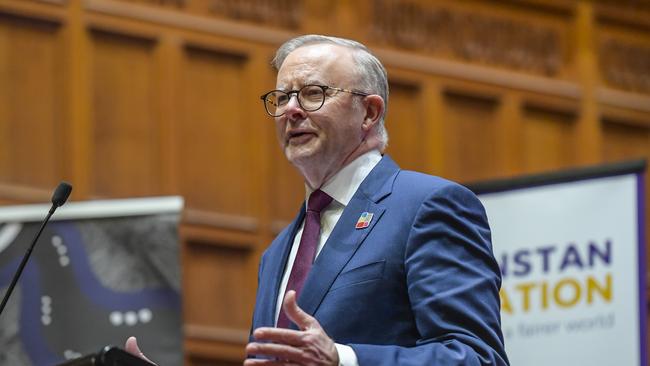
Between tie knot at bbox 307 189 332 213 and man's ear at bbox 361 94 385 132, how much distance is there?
208mm

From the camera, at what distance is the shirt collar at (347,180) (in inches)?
140

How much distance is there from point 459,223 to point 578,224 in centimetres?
350

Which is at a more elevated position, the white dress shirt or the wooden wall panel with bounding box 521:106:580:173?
the wooden wall panel with bounding box 521:106:580:173

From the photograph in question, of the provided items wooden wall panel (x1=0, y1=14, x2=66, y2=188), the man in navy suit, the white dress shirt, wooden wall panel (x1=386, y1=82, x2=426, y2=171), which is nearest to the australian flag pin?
the man in navy suit

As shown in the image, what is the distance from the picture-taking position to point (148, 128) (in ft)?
24.3

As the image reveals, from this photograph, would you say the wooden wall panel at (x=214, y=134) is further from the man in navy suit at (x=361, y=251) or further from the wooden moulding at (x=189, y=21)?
the man in navy suit at (x=361, y=251)

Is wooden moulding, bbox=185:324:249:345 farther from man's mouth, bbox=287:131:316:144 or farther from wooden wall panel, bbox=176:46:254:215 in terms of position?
man's mouth, bbox=287:131:316:144

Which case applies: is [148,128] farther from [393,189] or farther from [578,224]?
[393,189]

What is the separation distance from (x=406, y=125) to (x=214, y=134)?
118cm

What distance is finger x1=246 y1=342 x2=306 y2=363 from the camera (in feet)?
9.39

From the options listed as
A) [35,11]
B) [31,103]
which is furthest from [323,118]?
[35,11]

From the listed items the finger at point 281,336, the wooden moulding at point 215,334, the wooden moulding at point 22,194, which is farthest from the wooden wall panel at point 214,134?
the finger at point 281,336

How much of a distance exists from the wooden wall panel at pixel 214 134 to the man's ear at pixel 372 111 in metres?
3.85

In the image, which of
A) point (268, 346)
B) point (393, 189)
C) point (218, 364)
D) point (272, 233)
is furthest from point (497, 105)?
point (268, 346)
